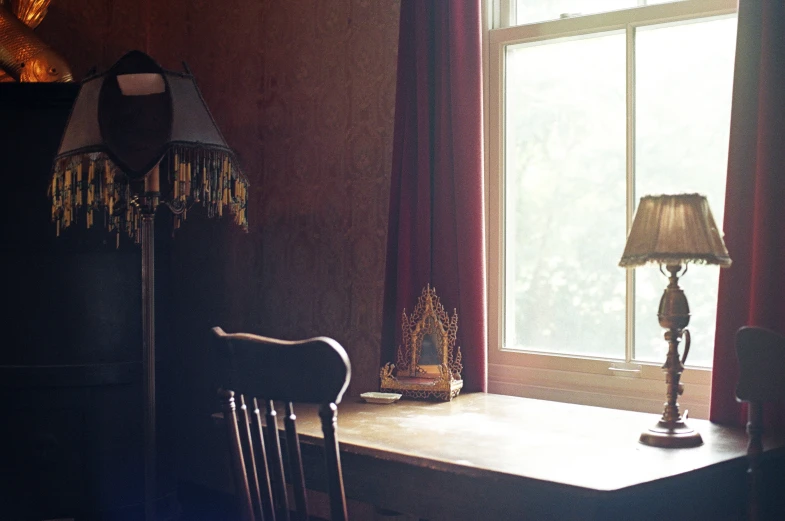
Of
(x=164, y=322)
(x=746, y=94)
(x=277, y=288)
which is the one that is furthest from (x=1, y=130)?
(x=746, y=94)

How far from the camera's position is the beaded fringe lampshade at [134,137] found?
2498 mm

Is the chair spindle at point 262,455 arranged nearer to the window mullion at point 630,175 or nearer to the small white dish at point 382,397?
the small white dish at point 382,397

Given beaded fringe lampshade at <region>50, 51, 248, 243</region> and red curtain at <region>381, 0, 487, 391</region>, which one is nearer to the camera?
beaded fringe lampshade at <region>50, 51, 248, 243</region>

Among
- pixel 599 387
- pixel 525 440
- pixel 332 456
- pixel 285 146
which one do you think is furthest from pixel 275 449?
pixel 285 146

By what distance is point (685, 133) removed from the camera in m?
2.56

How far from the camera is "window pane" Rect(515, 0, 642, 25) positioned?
272cm

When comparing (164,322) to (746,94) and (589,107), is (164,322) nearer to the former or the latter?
(589,107)

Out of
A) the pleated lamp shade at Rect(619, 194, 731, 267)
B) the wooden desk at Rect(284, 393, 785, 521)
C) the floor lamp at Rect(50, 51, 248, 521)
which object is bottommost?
the wooden desk at Rect(284, 393, 785, 521)

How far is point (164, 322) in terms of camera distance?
3.44 meters

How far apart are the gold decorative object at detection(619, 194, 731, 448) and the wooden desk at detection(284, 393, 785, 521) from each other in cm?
7

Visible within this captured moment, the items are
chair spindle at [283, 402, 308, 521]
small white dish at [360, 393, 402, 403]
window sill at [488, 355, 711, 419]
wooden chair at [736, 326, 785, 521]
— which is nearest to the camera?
chair spindle at [283, 402, 308, 521]

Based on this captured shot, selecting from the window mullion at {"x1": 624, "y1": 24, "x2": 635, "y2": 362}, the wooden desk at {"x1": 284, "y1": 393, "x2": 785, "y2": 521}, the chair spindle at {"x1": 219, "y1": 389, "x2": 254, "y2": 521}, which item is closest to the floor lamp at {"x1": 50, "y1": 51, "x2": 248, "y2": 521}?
the wooden desk at {"x1": 284, "y1": 393, "x2": 785, "y2": 521}

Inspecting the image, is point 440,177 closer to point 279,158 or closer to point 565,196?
point 565,196

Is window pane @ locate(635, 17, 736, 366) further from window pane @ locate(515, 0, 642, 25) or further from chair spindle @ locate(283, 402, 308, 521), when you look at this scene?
chair spindle @ locate(283, 402, 308, 521)
